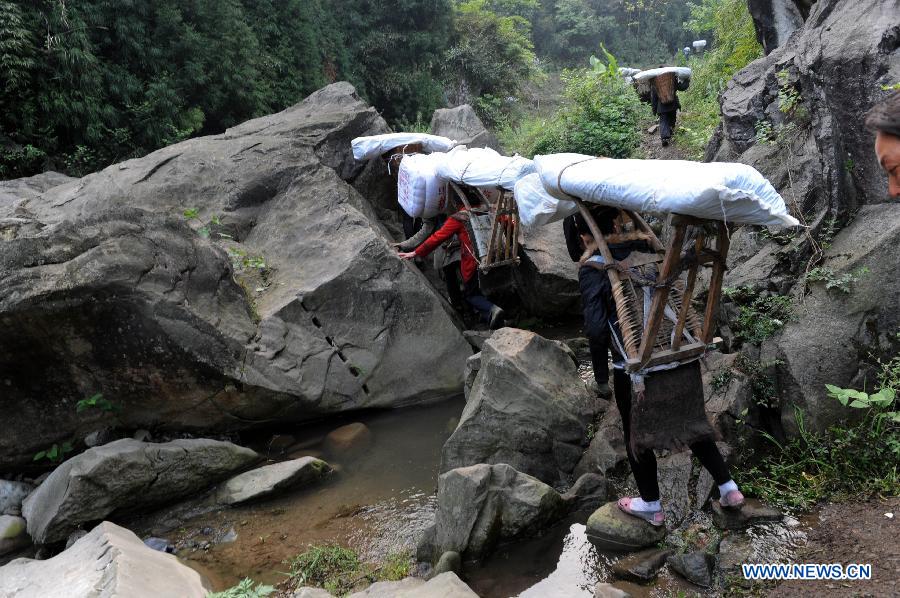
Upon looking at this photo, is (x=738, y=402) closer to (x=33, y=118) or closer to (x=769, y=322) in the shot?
(x=769, y=322)

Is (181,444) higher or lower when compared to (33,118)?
lower

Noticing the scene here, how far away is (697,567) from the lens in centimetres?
366

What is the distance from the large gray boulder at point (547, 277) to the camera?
7488 millimetres

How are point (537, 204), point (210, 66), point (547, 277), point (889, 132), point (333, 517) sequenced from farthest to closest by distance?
point (210, 66) < point (547, 277) < point (537, 204) < point (333, 517) < point (889, 132)

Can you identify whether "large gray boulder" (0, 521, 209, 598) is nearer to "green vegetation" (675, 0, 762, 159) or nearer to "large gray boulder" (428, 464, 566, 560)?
"large gray boulder" (428, 464, 566, 560)

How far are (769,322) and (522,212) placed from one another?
203cm

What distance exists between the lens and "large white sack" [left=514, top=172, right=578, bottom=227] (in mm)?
5035

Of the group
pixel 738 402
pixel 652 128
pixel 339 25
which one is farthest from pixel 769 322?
pixel 339 25

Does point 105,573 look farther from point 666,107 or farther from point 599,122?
point 599,122

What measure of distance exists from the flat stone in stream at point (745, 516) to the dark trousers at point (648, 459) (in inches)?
7.7

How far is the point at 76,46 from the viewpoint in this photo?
11.4 metres

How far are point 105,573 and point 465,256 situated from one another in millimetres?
4756

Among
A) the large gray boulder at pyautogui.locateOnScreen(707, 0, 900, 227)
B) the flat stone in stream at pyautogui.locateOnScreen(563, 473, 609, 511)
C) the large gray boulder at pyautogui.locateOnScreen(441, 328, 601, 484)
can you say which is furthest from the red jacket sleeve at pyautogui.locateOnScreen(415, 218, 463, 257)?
the flat stone in stream at pyautogui.locateOnScreen(563, 473, 609, 511)

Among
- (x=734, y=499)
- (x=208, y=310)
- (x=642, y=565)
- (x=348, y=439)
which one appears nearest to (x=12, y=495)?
(x=208, y=310)
